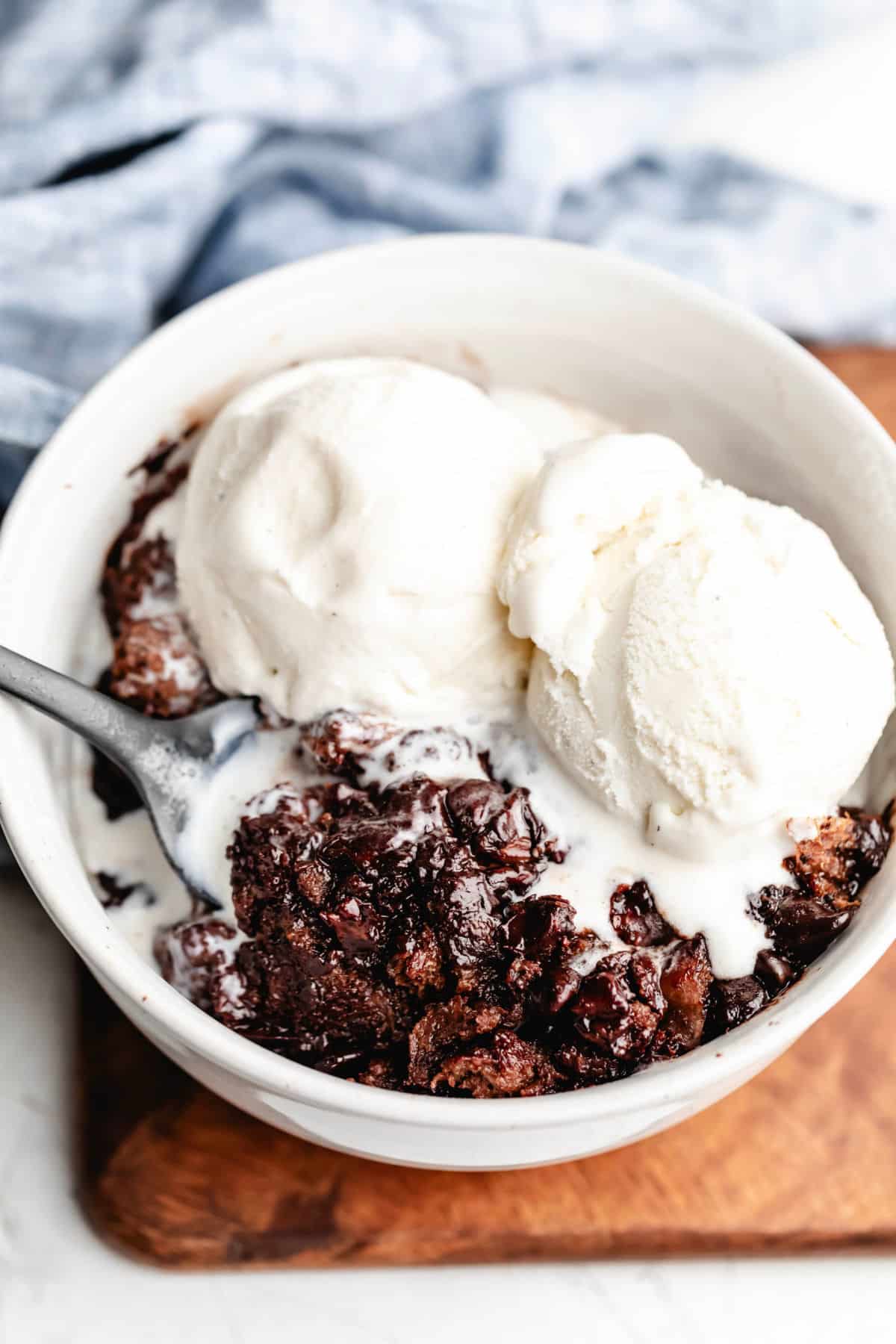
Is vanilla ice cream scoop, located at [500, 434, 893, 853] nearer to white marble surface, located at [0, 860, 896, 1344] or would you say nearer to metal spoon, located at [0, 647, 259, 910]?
metal spoon, located at [0, 647, 259, 910]

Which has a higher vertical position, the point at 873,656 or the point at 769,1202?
the point at 873,656

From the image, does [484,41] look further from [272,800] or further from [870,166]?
[272,800]

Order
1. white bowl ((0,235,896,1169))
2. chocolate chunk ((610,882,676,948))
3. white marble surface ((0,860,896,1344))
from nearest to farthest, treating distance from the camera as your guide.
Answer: white bowl ((0,235,896,1169)), chocolate chunk ((610,882,676,948)), white marble surface ((0,860,896,1344))

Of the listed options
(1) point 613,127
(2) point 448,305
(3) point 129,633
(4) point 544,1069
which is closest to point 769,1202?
(4) point 544,1069

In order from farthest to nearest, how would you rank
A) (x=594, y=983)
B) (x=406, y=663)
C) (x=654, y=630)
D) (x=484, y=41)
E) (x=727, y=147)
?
(x=727, y=147)
(x=484, y=41)
(x=406, y=663)
(x=654, y=630)
(x=594, y=983)

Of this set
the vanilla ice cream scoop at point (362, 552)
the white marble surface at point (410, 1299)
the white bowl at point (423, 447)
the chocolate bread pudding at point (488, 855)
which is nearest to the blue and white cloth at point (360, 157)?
the white bowl at point (423, 447)

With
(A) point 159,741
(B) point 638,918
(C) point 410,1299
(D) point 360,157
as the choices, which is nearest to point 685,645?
(B) point 638,918

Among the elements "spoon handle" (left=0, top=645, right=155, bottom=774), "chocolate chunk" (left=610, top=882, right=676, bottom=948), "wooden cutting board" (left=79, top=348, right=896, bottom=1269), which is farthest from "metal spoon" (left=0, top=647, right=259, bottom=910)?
"chocolate chunk" (left=610, top=882, right=676, bottom=948)

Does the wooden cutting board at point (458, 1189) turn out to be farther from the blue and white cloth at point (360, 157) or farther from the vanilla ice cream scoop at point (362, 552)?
the blue and white cloth at point (360, 157)
